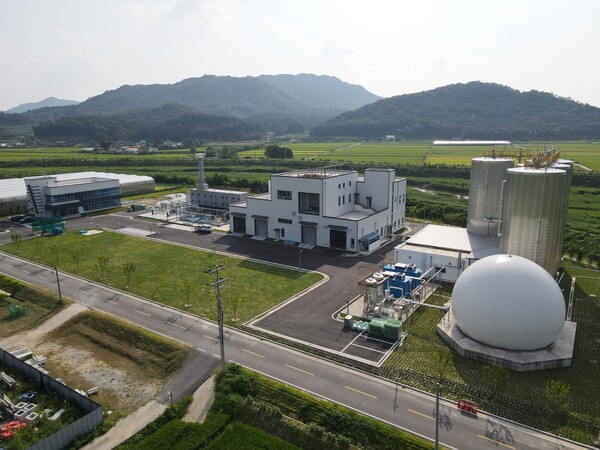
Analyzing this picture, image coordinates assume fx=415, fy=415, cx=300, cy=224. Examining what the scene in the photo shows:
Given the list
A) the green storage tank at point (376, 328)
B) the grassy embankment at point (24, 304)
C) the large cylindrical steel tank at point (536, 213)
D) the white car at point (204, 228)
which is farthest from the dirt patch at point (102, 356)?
the large cylindrical steel tank at point (536, 213)

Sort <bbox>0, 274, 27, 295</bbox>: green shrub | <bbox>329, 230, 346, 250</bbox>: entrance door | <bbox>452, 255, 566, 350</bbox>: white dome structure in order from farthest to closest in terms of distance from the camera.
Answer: <bbox>329, 230, 346, 250</bbox>: entrance door → <bbox>0, 274, 27, 295</bbox>: green shrub → <bbox>452, 255, 566, 350</bbox>: white dome structure

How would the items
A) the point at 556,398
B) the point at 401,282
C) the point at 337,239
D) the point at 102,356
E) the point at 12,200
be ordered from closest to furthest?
the point at 556,398
the point at 102,356
the point at 401,282
the point at 337,239
the point at 12,200

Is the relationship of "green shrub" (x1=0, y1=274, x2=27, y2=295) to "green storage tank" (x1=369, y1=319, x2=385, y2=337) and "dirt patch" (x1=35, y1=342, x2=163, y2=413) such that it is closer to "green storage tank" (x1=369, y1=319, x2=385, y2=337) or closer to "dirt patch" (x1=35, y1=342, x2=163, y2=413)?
"dirt patch" (x1=35, y1=342, x2=163, y2=413)

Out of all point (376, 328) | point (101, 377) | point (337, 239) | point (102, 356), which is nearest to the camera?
point (101, 377)

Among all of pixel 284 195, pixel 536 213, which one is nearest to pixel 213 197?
pixel 284 195

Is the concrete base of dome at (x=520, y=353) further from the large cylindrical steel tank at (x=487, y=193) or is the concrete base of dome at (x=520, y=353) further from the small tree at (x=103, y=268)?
the small tree at (x=103, y=268)

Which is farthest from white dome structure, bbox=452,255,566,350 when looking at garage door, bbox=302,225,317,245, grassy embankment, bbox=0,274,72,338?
grassy embankment, bbox=0,274,72,338

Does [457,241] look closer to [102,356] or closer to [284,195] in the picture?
[284,195]
